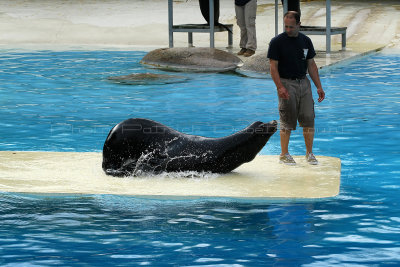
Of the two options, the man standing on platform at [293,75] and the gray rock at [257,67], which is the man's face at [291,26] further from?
the gray rock at [257,67]

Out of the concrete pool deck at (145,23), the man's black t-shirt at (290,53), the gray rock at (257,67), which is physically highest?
the man's black t-shirt at (290,53)

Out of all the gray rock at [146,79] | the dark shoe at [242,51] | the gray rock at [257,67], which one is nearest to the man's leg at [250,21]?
the dark shoe at [242,51]

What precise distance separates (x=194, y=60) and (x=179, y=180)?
32.0 feet

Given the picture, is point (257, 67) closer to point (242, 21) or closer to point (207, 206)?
point (242, 21)

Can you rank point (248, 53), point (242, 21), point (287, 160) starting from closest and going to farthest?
point (287, 160) → point (248, 53) → point (242, 21)

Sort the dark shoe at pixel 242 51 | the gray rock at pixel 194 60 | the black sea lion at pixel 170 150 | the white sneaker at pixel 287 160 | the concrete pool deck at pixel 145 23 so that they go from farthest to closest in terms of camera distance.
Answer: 1. the concrete pool deck at pixel 145 23
2. the dark shoe at pixel 242 51
3. the gray rock at pixel 194 60
4. the white sneaker at pixel 287 160
5. the black sea lion at pixel 170 150

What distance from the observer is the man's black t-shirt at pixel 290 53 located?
8023mm

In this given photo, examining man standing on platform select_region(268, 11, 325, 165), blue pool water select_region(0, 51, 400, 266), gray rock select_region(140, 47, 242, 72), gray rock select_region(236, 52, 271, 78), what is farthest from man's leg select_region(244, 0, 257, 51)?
man standing on platform select_region(268, 11, 325, 165)

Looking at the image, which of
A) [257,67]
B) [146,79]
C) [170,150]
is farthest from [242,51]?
[170,150]

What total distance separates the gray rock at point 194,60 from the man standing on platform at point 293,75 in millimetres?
8659

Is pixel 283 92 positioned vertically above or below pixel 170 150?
above

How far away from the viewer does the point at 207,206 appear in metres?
6.93

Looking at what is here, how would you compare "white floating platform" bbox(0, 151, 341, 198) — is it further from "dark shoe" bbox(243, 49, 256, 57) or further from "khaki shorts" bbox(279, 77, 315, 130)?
"dark shoe" bbox(243, 49, 256, 57)

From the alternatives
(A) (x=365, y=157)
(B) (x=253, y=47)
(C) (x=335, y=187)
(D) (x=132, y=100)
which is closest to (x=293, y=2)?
(B) (x=253, y=47)
